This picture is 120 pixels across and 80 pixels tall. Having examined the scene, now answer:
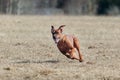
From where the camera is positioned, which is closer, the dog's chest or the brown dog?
the brown dog

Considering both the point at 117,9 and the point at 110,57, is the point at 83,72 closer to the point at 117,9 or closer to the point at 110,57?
the point at 110,57

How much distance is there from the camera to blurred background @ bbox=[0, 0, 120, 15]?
8210cm

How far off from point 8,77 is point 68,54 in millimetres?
2914

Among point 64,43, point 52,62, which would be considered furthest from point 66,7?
point 64,43

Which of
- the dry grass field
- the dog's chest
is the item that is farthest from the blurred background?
the dog's chest

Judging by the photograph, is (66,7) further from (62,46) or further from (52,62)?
A: (62,46)

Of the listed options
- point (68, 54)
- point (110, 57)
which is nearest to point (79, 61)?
point (68, 54)

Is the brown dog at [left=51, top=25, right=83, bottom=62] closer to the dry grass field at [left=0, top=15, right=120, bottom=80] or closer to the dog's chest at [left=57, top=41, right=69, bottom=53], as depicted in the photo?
the dog's chest at [left=57, top=41, right=69, bottom=53]

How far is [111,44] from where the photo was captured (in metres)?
25.9

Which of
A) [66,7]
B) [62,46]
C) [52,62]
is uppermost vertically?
[62,46]

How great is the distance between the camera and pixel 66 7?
324 ft

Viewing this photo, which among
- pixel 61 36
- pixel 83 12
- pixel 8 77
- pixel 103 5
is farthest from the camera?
pixel 103 5

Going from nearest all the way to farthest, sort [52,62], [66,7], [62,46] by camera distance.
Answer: [62,46] → [52,62] → [66,7]

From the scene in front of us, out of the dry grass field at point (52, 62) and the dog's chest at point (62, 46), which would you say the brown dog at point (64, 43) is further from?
the dry grass field at point (52, 62)
